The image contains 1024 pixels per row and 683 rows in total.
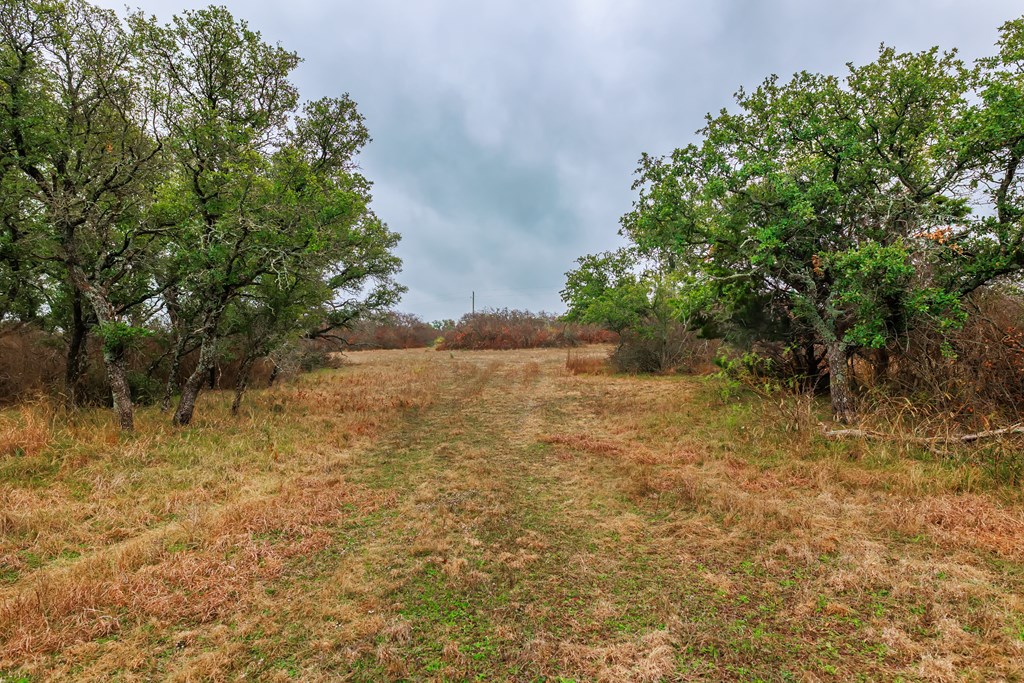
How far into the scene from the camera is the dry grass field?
10.1ft

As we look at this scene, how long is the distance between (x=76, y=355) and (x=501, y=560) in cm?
1247

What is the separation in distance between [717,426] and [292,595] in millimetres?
8546

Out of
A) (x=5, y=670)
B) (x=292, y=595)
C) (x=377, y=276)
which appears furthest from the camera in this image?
(x=377, y=276)

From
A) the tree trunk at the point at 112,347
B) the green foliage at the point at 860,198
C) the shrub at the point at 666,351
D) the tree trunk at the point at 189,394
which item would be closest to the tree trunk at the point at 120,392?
the tree trunk at the point at 112,347

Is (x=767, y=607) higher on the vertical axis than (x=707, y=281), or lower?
lower

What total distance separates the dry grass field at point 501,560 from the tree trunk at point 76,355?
199cm

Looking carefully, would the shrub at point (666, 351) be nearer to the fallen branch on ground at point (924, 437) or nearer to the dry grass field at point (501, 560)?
the dry grass field at point (501, 560)

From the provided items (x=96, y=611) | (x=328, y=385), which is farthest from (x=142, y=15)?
(x=96, y=611)

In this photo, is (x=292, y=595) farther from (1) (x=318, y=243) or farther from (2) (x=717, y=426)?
(2) (x=717, y=426)

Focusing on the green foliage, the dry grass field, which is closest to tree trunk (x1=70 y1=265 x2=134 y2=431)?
the dry grass field

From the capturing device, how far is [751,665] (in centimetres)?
299

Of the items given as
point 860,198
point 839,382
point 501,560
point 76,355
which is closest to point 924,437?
point 839,382

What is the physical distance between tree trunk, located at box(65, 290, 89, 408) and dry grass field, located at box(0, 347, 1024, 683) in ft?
6.52

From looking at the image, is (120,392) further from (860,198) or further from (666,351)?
(666,351)
